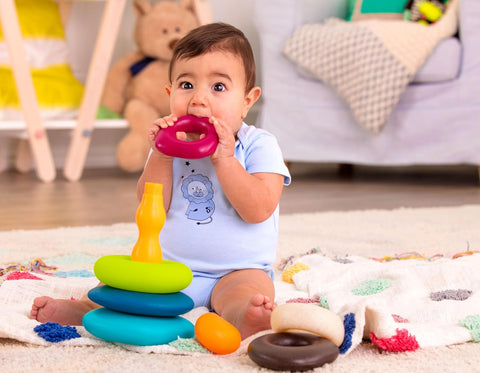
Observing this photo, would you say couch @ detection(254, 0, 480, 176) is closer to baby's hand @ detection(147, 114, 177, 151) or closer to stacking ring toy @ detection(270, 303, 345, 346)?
baby's hand @ detection(147, 114, 177, 151)

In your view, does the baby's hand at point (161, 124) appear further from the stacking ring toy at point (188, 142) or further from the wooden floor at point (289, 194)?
the wooden floor at point (289, 194)

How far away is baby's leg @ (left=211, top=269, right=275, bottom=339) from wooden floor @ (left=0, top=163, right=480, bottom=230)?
788mm

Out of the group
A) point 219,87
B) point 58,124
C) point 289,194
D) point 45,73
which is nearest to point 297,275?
point 219,87

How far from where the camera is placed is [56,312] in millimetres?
766

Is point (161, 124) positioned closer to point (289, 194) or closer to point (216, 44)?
point (216, 44)

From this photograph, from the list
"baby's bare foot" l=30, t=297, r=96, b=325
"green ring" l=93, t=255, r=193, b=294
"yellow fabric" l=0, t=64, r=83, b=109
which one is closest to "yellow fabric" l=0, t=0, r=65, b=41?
"yellow fabric" l=0, t=64, r=83, b=109

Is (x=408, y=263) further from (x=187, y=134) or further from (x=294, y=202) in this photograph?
(x=294, y=202)

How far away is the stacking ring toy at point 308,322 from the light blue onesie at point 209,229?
0.19 meters

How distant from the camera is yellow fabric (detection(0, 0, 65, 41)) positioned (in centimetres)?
249

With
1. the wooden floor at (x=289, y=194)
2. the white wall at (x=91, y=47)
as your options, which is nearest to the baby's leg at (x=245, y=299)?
the wooden floor at (x=289, y=194)

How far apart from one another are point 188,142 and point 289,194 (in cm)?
135

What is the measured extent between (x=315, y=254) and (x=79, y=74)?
191 cm

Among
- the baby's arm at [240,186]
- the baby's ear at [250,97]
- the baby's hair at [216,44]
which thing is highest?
the baby's hair at [216,44]

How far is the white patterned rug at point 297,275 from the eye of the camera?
0.64m
